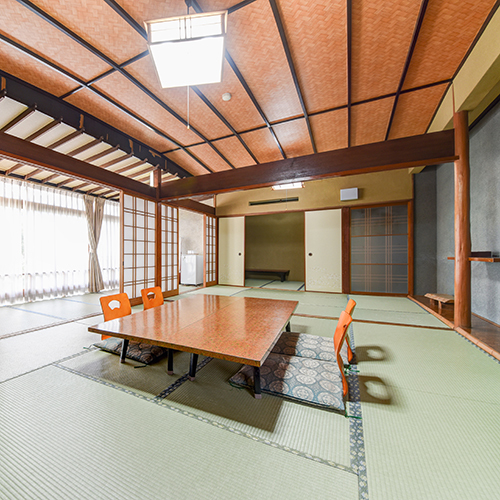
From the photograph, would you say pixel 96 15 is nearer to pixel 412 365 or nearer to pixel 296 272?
pixel 412 365

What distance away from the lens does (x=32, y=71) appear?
2494 millimetres

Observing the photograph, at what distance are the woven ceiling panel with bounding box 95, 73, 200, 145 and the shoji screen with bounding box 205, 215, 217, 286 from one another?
10.3 ft

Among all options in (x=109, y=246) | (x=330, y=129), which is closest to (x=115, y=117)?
(x=330, y=129)

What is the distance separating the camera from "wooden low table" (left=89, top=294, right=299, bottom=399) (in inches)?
58.6

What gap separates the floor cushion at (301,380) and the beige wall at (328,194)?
4.72m

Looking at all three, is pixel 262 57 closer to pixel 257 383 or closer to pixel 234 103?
pixel 234 103

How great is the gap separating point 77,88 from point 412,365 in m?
4.85

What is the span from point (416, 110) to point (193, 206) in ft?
16.4

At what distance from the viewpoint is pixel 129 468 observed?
1.10m

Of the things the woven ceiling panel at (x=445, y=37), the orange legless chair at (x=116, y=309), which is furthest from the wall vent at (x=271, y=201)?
the orange legless chair at (x=116, y=309)

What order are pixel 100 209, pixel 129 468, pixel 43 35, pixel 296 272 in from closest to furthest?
pixel 129 468
pixel 43 35
pixel 100 209
pixel 296 272

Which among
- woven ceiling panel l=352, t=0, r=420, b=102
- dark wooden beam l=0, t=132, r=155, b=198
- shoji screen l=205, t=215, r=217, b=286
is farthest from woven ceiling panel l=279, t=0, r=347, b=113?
shoji screen l=205, t=215, r=217, b=286

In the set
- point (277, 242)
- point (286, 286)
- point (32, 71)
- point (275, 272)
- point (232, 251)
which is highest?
point (32, 71)

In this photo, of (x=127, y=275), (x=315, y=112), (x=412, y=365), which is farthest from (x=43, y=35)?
(x=412, y=365)
